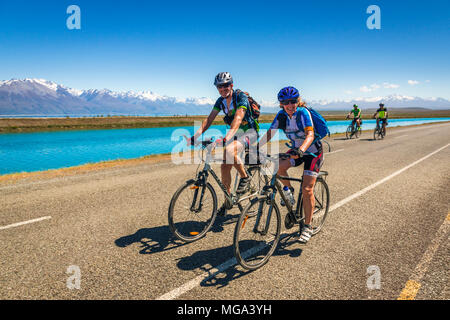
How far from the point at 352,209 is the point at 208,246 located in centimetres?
361

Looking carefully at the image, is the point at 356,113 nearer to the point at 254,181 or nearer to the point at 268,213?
the point at 254,181

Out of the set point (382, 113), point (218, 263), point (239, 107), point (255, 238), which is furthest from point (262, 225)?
point (382, 113)

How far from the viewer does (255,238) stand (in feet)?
14.4

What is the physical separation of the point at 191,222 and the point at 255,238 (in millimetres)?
1242

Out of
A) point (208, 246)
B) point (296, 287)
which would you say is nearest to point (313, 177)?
point (296, 287)

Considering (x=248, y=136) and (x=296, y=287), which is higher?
(x=248, y=136)

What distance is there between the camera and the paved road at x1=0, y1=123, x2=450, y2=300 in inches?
125

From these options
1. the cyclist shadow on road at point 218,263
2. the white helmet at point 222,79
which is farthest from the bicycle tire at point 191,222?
the white helmet at point 222,79
